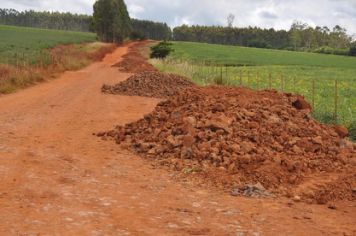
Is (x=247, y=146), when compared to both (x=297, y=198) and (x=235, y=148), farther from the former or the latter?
(x=297, y=198)

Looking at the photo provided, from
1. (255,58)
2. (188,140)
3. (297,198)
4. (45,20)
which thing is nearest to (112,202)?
(297,198)

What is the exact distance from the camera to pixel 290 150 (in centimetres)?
858

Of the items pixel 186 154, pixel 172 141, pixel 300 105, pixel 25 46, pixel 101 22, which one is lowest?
pixel 186 154

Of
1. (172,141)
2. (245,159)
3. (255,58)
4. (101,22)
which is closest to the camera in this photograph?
(245,159)

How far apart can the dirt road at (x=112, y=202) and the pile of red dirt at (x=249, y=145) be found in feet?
1.40

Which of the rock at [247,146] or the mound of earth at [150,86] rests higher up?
the mound of earth at [150,86]

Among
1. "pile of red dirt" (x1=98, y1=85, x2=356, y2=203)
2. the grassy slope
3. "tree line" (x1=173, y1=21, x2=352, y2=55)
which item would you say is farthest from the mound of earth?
"tree line" (x1=173, y1=21, x2=352, y2=55)

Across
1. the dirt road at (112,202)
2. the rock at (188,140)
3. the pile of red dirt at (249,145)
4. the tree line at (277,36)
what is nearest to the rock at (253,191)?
the pile of red dirt at (249,145)

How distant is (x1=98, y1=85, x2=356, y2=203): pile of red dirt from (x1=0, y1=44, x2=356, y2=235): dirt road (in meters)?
0.43

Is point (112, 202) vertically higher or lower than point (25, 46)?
lower

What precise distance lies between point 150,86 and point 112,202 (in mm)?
13507

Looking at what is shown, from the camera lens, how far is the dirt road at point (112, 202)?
5.39 meters

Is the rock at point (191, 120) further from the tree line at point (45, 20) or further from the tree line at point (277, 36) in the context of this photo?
the tree line at point (45, 20)

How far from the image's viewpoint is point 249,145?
8328 millimetres
